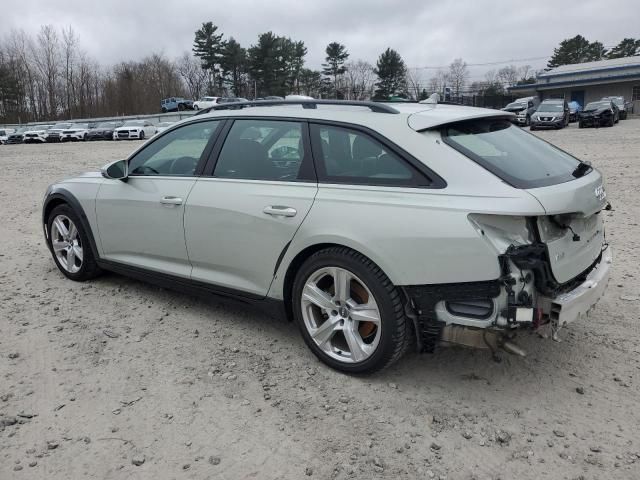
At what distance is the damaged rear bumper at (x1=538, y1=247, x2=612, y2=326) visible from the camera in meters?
2.84

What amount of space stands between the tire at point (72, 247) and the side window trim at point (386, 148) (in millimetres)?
2540

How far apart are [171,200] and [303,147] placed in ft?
3.79

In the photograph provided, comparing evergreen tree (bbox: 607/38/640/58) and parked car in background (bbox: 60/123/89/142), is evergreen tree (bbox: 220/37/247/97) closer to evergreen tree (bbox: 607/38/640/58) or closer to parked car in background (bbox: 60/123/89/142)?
parked car in background (bbox: 60/123/89/142)

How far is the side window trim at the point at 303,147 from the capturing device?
347 centimetres

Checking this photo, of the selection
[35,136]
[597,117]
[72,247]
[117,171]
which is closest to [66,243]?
[72,247]

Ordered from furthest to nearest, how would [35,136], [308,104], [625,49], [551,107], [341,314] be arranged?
1. [625,49]
2. [35,136]
3. [551,107]
4. [308,104]
5. [341,314]

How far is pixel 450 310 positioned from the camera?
2.91 metres

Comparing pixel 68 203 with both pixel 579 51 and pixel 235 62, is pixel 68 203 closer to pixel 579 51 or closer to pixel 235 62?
pixel 235 62

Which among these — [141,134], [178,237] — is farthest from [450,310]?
[141,134]

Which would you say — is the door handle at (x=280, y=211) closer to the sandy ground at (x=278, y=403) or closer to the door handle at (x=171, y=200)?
the door handle at (x=171, y=200)

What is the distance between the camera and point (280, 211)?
344 centimetres

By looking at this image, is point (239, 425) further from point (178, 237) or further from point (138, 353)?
point (178, 237)

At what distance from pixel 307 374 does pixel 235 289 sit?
801mm

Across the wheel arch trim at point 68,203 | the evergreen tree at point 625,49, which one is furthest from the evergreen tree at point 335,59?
the wheel arch trim at point 68,203
